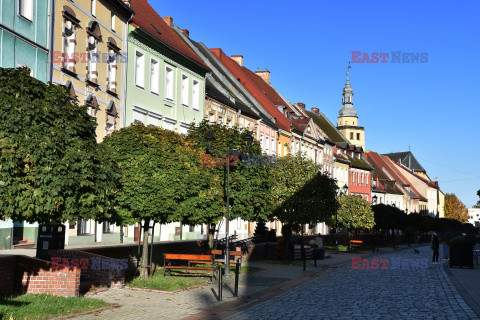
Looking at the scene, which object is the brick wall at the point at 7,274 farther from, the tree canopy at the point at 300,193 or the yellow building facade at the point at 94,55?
the tree canopy at the point at 300,193

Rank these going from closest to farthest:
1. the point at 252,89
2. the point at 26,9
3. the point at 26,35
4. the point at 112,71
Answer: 1. the point at 26,35
2. the point at 26,9
3. the point at 112,71
4. the point at 252,89

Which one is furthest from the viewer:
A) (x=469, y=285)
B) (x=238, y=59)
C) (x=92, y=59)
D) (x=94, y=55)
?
(x=238, y=59)

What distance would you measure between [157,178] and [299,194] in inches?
529

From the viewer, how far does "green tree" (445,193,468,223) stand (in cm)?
15675

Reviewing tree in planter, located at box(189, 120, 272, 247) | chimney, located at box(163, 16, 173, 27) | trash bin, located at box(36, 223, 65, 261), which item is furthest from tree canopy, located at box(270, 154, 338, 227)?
chimney, located at box(163, 16, 173, 27)

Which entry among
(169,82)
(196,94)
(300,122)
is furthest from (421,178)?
(169,82)

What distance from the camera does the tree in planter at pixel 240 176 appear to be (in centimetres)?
2489

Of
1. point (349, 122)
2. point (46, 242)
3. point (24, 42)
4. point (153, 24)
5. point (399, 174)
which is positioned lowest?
point (46, 242)

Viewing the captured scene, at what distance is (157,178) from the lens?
677 inches

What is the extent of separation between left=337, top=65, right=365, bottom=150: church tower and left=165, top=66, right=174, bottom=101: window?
10330cm

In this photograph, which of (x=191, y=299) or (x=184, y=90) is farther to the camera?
(x=184, y=90)

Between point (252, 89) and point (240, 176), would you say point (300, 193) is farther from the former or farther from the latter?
point (252, 89)

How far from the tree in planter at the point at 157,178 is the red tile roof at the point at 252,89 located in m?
33.2

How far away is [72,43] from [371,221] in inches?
1254
